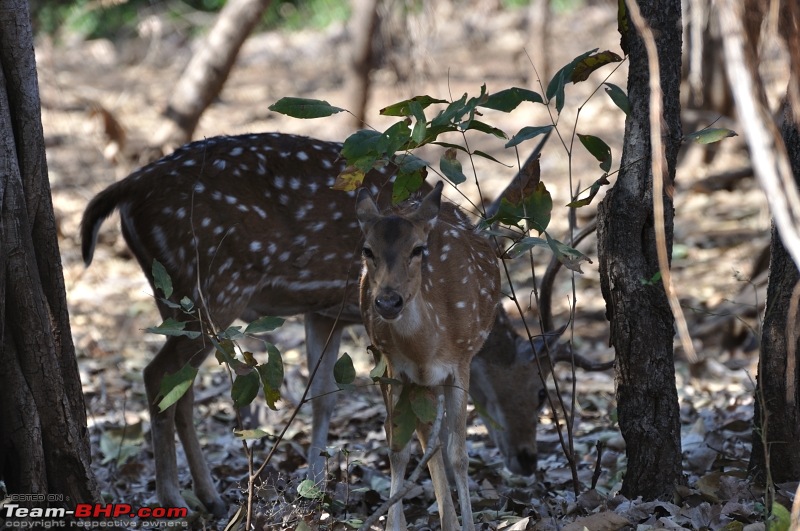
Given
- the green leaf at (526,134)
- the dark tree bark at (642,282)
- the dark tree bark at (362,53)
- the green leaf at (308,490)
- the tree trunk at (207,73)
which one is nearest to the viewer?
the green leaf at (308,490)

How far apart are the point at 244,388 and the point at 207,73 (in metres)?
6.49

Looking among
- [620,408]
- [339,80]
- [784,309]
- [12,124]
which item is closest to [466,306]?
[620,408]

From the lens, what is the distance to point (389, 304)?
3.95 meters

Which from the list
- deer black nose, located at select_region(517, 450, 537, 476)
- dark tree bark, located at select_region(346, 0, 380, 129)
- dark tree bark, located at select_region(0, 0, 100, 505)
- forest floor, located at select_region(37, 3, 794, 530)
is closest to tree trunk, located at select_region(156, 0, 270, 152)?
forest floor, located at select_region(37, 3, 794, 530)

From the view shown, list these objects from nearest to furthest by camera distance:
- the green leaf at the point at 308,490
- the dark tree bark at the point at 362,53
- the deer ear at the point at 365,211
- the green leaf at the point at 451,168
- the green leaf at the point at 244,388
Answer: the green leaf at the point at 244,388 → the green leaf at the point at 308,490 → the green leaf at the point at 451,168 → the deer ear at the point at 365,211 → the dark tree bark at the point at 362,53

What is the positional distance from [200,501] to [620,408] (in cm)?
223

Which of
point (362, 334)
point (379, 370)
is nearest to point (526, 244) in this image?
point (379, 370)

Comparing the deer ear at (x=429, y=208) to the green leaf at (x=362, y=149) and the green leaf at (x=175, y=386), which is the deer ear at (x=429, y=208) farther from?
the green leaf at (x=175, y=386)

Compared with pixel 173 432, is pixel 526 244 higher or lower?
higher

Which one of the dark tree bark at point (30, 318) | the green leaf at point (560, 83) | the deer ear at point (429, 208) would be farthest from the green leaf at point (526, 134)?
the dark tree bark at point (30, 318)

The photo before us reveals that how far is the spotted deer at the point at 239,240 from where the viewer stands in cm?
524

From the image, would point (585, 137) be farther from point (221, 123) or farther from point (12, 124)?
point (221, 123)

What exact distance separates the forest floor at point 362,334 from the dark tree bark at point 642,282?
0.19m

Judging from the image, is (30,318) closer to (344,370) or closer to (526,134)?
(344,370)
